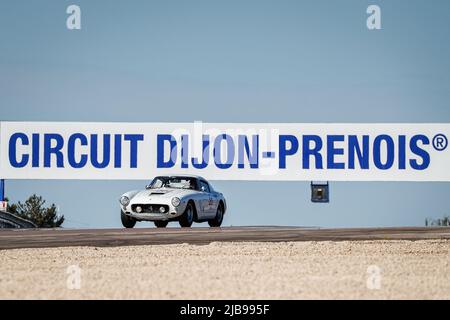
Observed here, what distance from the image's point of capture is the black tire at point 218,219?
24344 millimetres

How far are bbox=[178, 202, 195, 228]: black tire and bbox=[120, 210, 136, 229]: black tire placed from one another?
1.34 m

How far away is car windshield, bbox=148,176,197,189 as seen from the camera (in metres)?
23.0

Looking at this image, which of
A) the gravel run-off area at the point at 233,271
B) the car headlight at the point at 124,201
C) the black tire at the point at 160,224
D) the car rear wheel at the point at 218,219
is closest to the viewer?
the gravel run-off area at the point at 233,271

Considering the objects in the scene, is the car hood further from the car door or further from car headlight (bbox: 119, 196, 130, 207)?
the car door

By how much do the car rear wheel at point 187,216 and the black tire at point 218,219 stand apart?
6.09 ft

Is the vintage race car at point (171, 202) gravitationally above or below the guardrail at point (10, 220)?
above

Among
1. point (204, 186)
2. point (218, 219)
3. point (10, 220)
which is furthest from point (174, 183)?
point (10, 220)

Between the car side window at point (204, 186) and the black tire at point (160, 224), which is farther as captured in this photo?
the black tire at point (160, 224)

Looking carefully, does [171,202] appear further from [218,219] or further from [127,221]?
[218,219]

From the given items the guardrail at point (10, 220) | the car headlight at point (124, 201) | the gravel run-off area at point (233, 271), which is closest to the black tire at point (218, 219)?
the car headlight at point (124, 201)

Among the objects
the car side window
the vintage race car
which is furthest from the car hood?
the car side window

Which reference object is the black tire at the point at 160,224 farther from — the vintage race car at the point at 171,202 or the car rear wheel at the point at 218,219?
the car rear wheel at the point at 218,219
